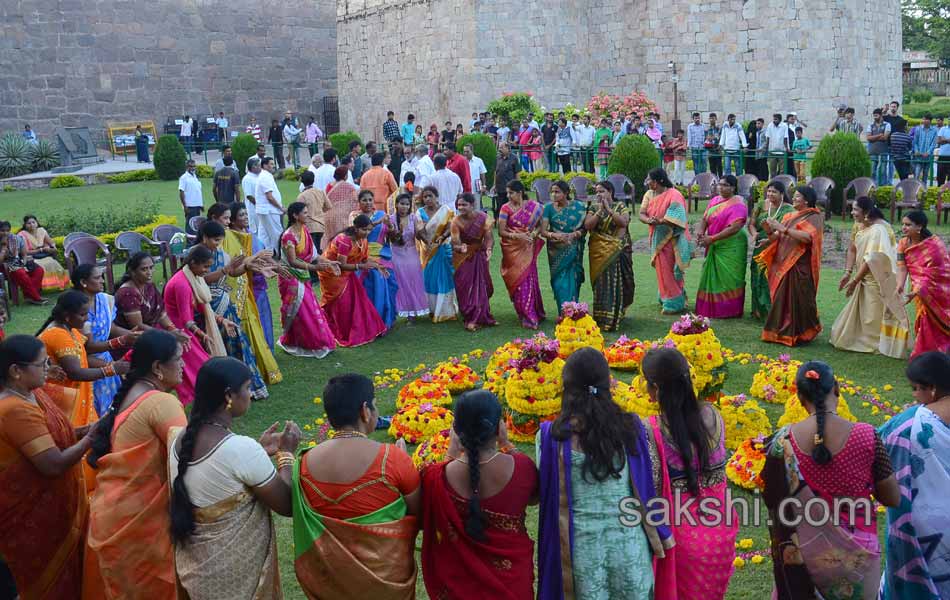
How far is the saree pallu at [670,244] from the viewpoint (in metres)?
9.28

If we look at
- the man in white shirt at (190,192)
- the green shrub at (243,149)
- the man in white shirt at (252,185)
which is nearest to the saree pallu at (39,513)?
the man in white shirt at (252,185)

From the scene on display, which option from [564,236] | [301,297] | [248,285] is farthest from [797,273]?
[248,285]

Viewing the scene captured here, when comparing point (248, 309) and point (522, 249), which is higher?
point (522, 249)

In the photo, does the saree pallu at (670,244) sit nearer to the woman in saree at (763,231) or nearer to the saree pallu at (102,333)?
the woman in saree at (763,231)

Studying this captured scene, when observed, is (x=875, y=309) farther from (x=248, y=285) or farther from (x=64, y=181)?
(x=64, y=181)

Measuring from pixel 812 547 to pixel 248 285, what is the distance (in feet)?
16.8

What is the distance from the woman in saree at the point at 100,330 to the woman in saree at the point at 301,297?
220cm

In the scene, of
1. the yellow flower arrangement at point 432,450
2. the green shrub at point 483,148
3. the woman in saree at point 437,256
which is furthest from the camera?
the green shrub at point 483,148

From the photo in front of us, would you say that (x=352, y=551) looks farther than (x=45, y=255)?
No


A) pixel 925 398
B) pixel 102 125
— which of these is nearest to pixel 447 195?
pixel 925 398

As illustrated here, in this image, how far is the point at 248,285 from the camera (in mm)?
7625

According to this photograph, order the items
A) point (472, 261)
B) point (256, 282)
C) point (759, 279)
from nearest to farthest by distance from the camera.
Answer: point (256, 282), point (759, 279), point (472, 261)

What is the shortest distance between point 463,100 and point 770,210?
647 inches

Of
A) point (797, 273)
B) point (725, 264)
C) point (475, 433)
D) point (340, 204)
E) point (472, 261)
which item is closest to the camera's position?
point (475, 433)
